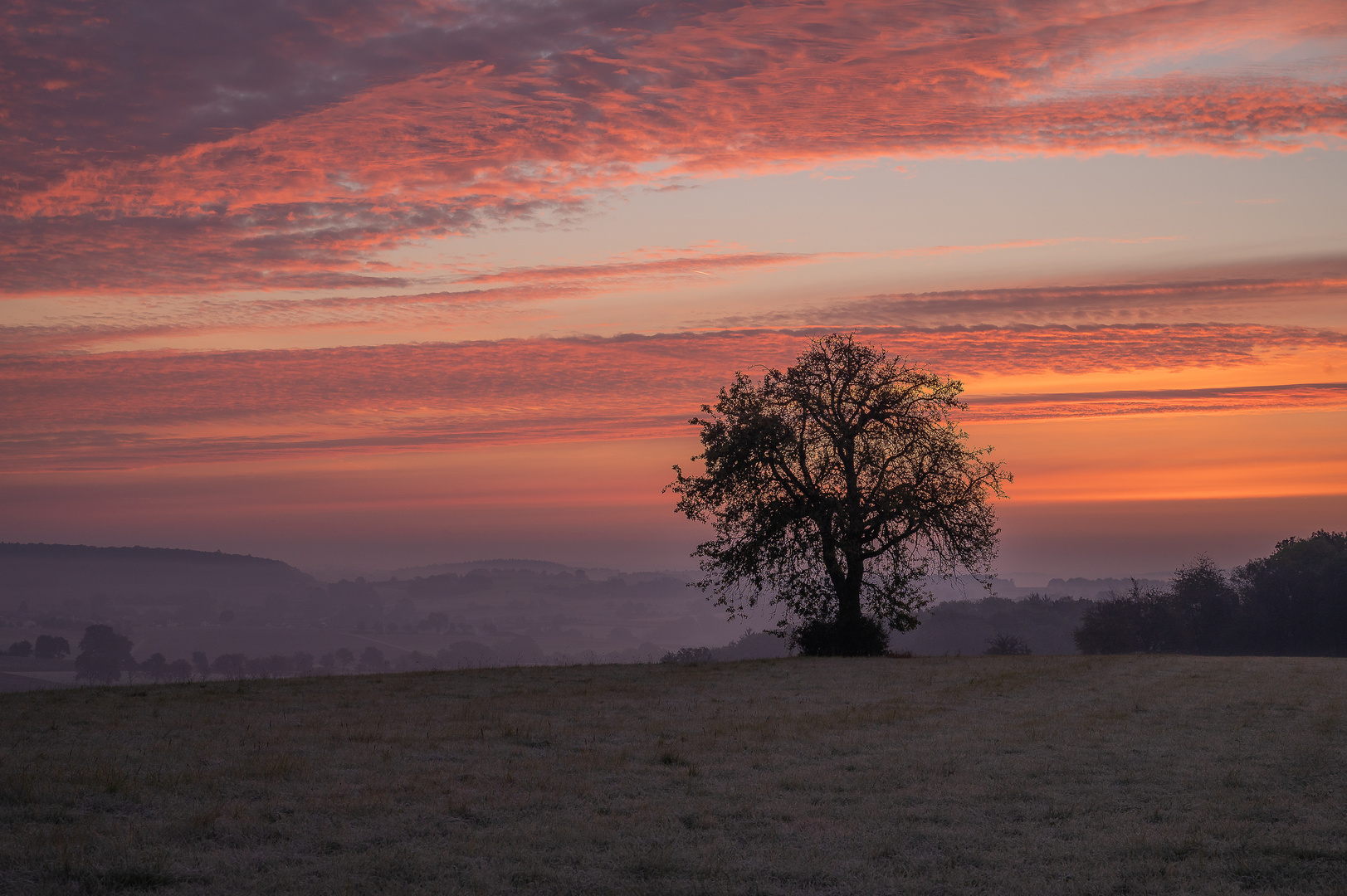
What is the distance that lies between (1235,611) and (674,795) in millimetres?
86184

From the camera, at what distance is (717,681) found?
29.9m

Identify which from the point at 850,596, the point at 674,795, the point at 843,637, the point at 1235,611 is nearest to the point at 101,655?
the point at 843,637

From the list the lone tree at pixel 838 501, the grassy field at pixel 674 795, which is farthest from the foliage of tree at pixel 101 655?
the grassy field at pixel 674 795

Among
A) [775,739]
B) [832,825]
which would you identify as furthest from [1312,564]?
[832,825]

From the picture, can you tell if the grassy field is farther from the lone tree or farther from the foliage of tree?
the foliage of tree

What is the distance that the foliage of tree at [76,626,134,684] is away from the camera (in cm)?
14250

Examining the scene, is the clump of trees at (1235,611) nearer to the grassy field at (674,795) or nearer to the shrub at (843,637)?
the shrub at (843,637)

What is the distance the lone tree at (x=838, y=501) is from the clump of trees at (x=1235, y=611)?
166 ft

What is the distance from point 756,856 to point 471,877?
3.06 metres

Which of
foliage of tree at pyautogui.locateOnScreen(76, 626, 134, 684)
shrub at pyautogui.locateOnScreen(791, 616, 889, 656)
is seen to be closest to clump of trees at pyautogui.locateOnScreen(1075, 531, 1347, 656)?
shrub at pyautogui.locateOnScreen(791, 616, 889, 656)

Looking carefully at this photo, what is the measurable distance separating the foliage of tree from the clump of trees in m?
125

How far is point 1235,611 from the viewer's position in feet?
277

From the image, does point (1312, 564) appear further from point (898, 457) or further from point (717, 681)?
point (717, 681)

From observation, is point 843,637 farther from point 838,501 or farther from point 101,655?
point 101,655
